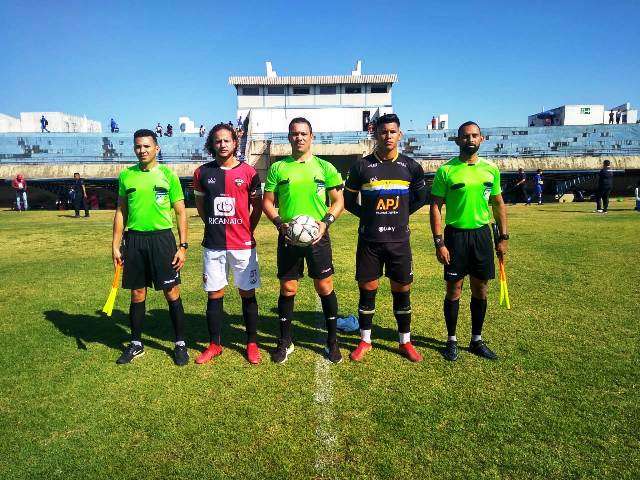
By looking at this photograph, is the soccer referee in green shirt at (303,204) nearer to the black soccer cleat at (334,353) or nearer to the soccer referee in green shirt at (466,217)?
the black soccer cleat at (334,353)

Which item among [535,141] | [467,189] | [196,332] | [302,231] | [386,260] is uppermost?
[535,141]

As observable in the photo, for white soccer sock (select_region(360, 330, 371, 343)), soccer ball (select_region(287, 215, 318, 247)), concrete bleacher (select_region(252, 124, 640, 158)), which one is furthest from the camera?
concrete bleacher (select_region(252, 124, 640, 158))

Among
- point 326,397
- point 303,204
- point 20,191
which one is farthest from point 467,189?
point 20,191

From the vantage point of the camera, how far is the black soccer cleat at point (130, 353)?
14.6 feet

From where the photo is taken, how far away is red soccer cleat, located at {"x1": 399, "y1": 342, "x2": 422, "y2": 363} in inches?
172

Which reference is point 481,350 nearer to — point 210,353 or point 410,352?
point 410,352

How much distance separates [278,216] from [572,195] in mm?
25718

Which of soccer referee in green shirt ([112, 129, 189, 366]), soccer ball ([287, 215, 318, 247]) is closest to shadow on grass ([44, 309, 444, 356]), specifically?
soccer referee in green shirt ([112, 129, 189, 366])

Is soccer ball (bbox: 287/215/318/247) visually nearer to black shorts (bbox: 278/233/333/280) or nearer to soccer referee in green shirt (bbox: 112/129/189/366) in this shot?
black shorts (bbox: 278/233/333/280)

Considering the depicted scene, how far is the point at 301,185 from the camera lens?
13.9ft

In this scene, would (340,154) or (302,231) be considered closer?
(302,231)

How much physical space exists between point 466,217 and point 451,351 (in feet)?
4.63

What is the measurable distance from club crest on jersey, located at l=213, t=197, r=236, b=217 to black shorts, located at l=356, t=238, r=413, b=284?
1.38 m

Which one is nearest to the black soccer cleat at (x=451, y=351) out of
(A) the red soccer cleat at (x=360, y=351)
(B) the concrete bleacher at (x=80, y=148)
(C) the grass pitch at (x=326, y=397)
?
(C) the grass pitch at (x=326, y=397)
